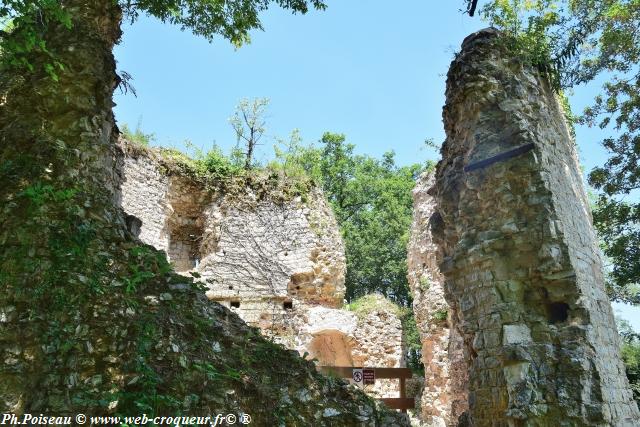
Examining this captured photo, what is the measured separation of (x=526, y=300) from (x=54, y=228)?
4874mm

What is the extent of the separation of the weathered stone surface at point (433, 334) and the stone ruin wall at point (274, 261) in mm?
834

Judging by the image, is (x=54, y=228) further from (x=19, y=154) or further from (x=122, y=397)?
(x=122, y=397)

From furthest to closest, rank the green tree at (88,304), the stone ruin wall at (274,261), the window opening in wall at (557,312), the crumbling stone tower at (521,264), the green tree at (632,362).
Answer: the green tree at (632,362) → the stone ruin wall at (274,261) → the window opening in wall at (557,312) → the crumbling stone tower at (521,264) → the green tree at (88,304)

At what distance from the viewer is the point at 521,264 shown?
5387 millimetres

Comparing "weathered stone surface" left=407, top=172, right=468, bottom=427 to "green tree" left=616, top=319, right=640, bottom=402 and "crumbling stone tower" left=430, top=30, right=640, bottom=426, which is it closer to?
"crumbling stone tower" left=430, top=30, right=640, bottom=426

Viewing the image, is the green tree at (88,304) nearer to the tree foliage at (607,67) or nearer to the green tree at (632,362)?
the tree foliage at (607,67)

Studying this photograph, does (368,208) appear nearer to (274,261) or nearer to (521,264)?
A: (274,261)

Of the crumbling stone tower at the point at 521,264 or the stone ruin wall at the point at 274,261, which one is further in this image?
the stone ruin wall at the point at 274,261

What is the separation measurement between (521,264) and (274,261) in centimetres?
735

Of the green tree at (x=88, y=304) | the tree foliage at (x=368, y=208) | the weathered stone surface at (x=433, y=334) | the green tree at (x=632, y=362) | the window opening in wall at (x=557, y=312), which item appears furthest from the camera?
the tree foliage at (x=368, y=208)

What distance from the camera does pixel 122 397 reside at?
332 cm

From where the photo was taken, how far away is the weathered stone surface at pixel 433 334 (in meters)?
9.63

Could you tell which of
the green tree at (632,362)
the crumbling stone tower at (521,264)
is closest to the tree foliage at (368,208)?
the green tree at (632,362)

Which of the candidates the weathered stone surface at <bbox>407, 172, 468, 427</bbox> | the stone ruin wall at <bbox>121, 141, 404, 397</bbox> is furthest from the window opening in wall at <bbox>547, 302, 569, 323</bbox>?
the stone ruin wall at <bbox>121, 141, 404, 397</bbox>
